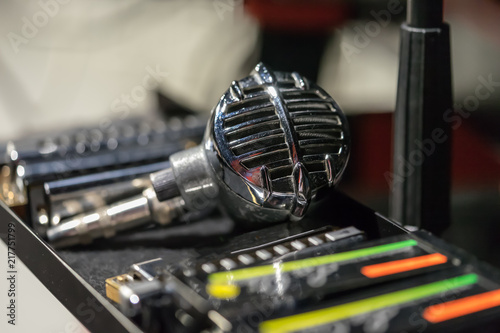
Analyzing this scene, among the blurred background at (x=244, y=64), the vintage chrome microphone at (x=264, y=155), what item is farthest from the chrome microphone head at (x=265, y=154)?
the blurred background at (x=244, y=64)

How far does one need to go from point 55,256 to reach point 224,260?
0.12 meters

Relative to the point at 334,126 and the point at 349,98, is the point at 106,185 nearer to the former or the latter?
the point at 334,126

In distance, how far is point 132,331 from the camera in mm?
373

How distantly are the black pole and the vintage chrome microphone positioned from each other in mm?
84

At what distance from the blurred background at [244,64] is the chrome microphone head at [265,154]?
0.86 ft

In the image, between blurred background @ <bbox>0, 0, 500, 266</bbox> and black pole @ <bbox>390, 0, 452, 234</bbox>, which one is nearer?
black pole @ <bbox>390, 0, 452, 234</bbox>

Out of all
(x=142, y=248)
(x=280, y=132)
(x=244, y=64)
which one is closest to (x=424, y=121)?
(x=280, y=132)

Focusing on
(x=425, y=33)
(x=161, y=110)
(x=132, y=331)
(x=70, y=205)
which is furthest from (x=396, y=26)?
(x=132, y=331)

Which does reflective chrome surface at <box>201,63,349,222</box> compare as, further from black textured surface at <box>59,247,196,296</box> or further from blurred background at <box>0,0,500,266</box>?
blurred background at <box>0,0,500,266</box>

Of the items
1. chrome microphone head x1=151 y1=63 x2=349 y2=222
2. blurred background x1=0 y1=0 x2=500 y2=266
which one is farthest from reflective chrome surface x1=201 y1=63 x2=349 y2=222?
blurred background x1=0 y1=0 x2=500 y2=266

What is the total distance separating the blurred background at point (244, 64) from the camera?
83 centimetres

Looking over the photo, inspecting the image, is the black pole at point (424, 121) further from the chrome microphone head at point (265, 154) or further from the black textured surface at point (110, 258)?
the black textured surface at point (110, 258)

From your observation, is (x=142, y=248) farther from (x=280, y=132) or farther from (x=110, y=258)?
(x=280, y=132)

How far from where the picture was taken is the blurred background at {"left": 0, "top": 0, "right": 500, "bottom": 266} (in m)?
0.83
